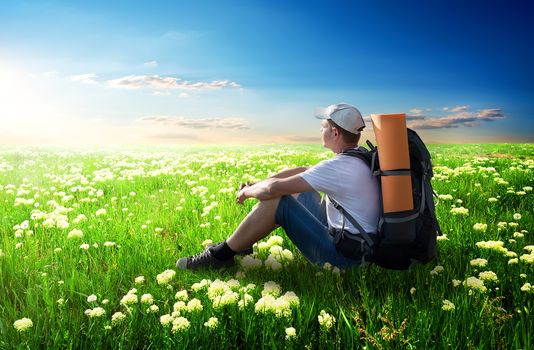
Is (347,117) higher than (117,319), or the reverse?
(347,117)

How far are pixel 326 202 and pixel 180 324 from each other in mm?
2003

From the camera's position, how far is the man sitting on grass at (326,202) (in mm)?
4242

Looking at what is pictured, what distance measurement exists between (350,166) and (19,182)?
10332 mm

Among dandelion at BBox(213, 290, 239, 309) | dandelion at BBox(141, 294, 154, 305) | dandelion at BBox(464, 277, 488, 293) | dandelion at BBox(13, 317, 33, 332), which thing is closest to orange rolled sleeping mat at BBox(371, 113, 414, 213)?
dandelion at BBox(464, 277, 488, 293)

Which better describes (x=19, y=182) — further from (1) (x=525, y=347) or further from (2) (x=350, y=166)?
(1) (x=525, y=347)

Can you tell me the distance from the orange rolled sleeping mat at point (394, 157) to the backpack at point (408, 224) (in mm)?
53

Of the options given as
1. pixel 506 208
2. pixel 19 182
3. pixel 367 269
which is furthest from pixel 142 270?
pixel 19 182

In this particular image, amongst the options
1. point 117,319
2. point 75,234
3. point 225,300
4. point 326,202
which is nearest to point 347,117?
point 326,202

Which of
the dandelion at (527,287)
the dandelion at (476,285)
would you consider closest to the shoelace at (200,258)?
the dandelion at (476,285)

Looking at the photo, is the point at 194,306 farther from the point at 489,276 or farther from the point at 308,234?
the point at 489,276

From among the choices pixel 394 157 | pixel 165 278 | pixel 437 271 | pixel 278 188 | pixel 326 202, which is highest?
pixel 394 157

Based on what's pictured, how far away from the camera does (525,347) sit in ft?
10.6

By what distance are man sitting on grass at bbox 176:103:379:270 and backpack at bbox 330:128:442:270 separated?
3.8 inches

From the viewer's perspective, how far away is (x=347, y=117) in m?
4.34
